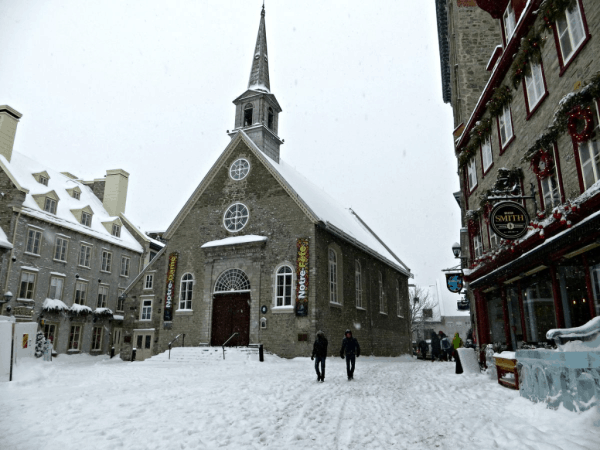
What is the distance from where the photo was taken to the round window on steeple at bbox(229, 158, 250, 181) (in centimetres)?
2505

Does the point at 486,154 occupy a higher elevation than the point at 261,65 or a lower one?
lower

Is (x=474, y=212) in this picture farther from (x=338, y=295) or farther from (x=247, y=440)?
(x=247, y=440)

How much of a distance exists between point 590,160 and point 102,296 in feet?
108

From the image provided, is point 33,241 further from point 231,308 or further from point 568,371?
point 568,371

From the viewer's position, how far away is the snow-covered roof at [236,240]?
22688 millimetres

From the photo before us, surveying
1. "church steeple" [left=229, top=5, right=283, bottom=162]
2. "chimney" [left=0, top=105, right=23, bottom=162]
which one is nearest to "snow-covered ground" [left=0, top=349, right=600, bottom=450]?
"church steeple" [left=229, top=5, right=283, bottom=162]

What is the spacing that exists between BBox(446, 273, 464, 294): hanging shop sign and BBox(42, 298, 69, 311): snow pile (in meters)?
23.9

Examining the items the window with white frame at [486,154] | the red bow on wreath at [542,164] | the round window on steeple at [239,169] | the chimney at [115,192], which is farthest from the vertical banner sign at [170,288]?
the red bow on wreath at [542,164]

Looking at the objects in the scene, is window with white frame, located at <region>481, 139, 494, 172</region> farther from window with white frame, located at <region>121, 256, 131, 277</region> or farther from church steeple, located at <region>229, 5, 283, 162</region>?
window with white frame, located at <region>121, 256, 131, 277</region>

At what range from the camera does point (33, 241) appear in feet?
91.8

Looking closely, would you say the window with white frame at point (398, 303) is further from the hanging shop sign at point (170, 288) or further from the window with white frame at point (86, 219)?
the window with white frame at point (86, 219)

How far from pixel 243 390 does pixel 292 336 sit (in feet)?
37.0

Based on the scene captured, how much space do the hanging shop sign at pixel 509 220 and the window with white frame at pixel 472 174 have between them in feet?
20.4

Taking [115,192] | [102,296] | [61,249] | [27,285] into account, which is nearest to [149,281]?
[27,285]
